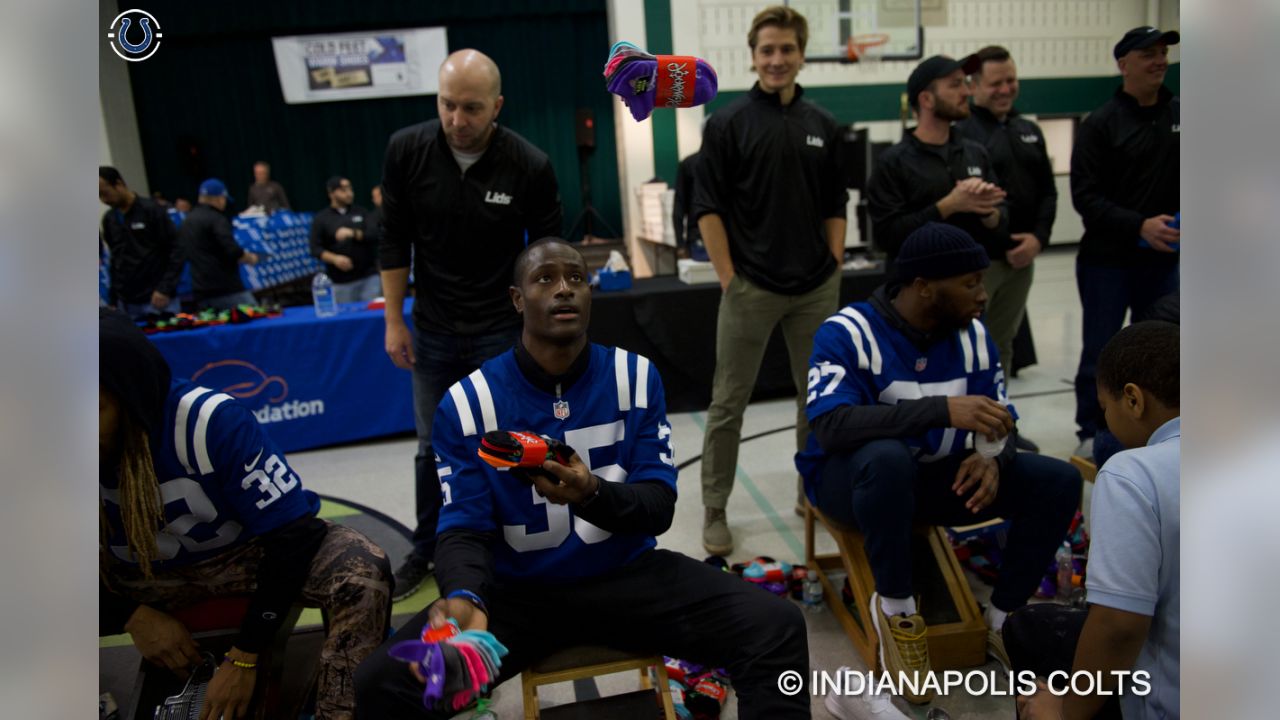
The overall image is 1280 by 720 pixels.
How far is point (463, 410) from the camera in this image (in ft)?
5.54

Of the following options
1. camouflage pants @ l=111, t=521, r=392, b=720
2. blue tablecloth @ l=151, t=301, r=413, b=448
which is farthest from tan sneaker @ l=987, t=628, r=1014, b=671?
blue tablecloth @ l=151, t=301, r=413, b=448

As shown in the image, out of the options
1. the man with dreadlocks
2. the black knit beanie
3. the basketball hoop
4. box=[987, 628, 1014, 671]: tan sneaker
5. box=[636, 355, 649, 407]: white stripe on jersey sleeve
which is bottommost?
box=[987, 628, 1014, 671]: tan sneaker

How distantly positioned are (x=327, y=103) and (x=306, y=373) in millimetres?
8639

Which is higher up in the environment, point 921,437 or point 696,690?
point 921,437

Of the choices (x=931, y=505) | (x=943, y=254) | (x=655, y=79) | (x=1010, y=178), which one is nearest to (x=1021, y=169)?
(x=1010, y=178)

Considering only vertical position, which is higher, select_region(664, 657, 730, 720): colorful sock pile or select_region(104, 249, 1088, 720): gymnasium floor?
select_region(664, 657, 730, 720): colorful sock pile

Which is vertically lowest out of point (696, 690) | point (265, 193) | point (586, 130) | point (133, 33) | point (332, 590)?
point (696, 690)

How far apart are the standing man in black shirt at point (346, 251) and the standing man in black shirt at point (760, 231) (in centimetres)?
423

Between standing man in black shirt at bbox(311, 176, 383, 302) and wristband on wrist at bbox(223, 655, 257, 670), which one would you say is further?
standing man in black shirt at bbox(311, 176, 383, 302)

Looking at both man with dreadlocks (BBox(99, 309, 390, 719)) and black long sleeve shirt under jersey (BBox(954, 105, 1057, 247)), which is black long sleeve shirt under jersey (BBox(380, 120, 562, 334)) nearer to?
man with dreadlocks (BBox(99, 309, 390, 719))

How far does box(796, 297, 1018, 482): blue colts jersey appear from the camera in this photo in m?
2.21

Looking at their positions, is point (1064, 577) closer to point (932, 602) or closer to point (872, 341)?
point (932, 602)

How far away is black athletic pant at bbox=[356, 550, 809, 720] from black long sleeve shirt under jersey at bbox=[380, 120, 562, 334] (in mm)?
1060
